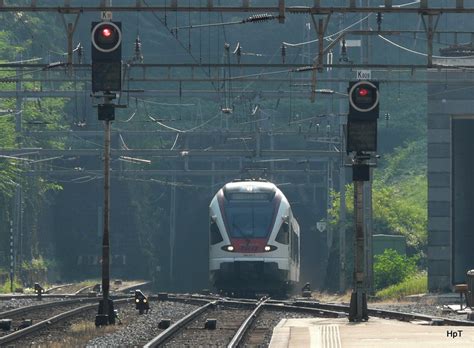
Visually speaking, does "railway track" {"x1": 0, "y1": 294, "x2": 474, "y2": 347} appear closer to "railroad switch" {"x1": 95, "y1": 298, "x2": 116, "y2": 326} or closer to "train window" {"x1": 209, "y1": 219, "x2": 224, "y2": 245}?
"railroad switch" {"x1": 95, "y1": 298, "x2": 116, "y2": 326}

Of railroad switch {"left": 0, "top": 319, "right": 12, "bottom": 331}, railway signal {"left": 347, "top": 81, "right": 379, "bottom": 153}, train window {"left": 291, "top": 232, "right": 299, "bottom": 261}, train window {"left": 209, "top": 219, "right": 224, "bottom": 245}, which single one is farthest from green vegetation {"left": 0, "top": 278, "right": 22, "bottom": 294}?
railway signal {"left": 347, "top": 81, "right": 379, "bottom": 153}

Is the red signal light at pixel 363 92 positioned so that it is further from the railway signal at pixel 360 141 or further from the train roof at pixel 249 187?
the train roof at pixel 249 187

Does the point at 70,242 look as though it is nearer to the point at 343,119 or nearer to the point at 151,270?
the point at 151,270

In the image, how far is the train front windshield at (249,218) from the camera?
41312mm

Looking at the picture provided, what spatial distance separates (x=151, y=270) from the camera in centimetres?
7288

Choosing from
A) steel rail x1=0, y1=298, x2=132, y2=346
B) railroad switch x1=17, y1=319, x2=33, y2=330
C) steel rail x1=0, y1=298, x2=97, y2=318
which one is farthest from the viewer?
steel rail x1=0, y1=298, x2=97, y2=318

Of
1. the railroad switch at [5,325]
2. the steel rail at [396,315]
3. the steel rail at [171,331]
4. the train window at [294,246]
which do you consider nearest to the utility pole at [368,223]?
the train window at [294,246]

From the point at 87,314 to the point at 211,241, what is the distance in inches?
499

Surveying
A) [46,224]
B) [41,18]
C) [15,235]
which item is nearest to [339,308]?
[15,235]

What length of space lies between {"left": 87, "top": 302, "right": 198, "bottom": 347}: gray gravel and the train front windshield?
5.73 m

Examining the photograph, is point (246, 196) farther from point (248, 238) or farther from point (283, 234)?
point (283, 234)

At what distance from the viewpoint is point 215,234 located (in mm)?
41656

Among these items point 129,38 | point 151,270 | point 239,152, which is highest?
point 129,38

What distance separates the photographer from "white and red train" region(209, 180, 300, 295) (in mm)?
41250
